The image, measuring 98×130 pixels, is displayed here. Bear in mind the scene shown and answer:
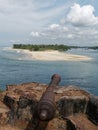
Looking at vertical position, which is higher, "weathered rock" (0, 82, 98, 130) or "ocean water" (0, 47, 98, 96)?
"weathered rock" (0, 82, 98, 130)

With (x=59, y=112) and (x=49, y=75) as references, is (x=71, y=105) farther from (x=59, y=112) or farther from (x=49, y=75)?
(x=49, y=75)

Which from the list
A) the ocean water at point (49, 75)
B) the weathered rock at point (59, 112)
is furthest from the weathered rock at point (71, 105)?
the ocean water at point (49, 75)

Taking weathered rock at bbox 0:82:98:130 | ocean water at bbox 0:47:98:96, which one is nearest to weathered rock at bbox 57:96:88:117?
weathered rock at bbox 0:82:98:130

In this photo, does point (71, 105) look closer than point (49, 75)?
Yes

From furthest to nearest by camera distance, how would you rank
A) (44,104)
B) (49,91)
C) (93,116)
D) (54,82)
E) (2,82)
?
(2,82) → (54,82) → (93,116) → (49,91) → (44,104)

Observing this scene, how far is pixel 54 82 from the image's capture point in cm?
1434

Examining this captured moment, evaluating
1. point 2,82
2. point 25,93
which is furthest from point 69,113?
point 2,82

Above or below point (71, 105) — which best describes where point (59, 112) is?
below

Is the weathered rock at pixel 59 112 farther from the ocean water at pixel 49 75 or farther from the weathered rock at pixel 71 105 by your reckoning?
the ocean water at pixel 49 75

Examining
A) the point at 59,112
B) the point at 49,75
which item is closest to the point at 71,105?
the point at 59,112

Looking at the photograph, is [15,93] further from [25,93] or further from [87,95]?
[87,95]

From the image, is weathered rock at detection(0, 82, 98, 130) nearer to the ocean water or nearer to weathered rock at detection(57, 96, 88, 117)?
weathered rock at detection(57, 96, 88, 117)

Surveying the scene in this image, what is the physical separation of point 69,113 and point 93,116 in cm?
110

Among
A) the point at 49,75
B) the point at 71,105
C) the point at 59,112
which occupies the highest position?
the point at 71,105
